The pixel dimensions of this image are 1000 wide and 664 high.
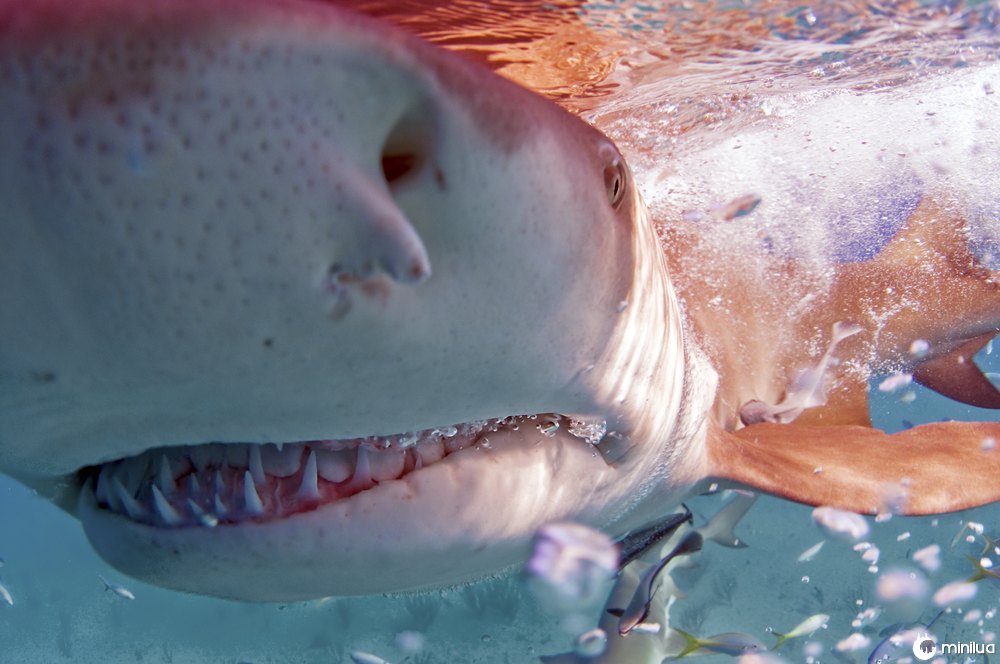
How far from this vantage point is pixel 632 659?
489 cm

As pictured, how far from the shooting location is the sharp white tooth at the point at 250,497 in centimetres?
149

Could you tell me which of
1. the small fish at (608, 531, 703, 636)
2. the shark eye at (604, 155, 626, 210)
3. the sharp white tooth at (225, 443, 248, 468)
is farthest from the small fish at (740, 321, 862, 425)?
the sharp white tooth at (225, 443, 248, 468)

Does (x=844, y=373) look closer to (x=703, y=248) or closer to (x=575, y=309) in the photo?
(x=703, y=248)

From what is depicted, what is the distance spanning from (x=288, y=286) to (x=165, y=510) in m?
0.88

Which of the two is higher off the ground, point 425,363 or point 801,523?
point 425,363

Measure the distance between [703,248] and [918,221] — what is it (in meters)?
2.41

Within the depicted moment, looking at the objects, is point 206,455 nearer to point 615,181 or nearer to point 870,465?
point 615,181

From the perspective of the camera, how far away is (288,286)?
1005mm

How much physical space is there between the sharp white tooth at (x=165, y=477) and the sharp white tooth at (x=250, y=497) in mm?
182

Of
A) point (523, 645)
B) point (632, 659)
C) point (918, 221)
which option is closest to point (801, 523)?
point (523, 645)

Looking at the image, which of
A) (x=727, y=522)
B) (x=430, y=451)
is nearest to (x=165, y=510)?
(x=430, y=451)

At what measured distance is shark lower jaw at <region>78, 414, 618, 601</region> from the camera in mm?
1545

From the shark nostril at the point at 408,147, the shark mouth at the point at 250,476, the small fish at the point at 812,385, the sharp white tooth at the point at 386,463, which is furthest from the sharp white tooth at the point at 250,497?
→ the small fish at the point at 812,385

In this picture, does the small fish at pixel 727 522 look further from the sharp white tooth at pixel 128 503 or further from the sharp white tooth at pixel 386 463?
the sharp white tooth at pixel 128 503
